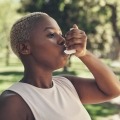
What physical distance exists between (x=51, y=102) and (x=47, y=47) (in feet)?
0.88

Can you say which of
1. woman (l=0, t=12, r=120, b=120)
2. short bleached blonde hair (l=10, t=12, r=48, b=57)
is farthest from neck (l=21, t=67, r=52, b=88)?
short bleached blonde hair (l=10, t=12, r=48, b=57)

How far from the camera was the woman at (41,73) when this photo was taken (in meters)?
1.96

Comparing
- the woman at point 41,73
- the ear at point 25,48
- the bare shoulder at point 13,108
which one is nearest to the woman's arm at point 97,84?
the woman at point 41,73

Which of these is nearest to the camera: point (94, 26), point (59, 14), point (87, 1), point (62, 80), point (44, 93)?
point (44, 93)

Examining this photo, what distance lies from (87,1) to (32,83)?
19.7 metres

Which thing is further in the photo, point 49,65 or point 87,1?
point 87,1

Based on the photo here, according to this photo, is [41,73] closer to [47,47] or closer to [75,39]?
[47,47]

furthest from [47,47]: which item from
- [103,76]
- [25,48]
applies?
[103,76]

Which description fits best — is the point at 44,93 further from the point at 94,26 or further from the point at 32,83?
the point at 94,26

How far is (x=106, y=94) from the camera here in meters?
2.45

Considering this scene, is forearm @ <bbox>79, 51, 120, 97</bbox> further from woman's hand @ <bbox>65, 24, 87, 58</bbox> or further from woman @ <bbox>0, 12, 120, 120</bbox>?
woman's hand @ <bbox>65, 24, 87, 58</bbox>

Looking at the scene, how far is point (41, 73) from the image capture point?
2.16 m

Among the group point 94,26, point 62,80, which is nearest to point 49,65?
point 62,80

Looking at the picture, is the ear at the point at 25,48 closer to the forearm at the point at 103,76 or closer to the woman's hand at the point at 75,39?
the woman's hand at the point at 75,39
